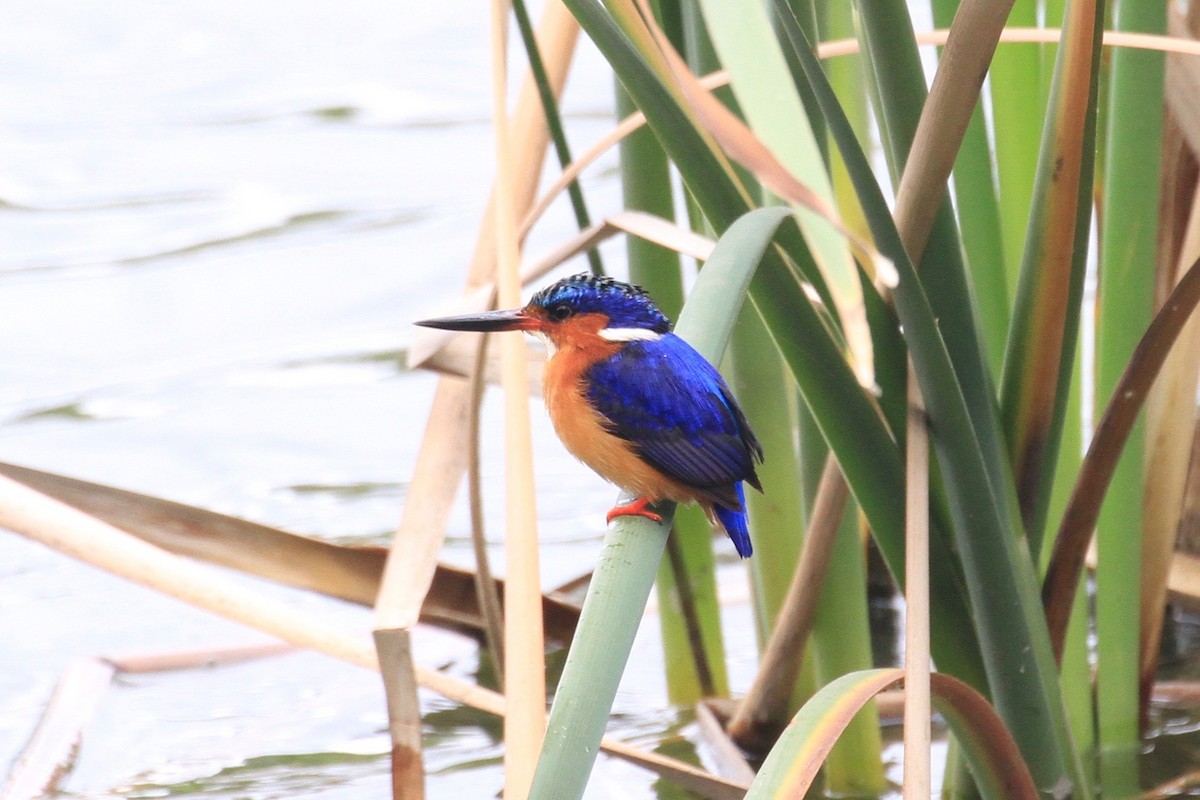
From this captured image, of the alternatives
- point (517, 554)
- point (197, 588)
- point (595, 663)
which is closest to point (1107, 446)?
point (517, 554)

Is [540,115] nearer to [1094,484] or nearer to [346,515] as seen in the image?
[1094,484]

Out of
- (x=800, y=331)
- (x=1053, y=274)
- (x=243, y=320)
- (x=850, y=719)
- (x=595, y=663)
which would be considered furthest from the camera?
(x=243, y=320)

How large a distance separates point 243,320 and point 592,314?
2.68 metres

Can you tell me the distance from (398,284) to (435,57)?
170 cm

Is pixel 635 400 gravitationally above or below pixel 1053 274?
below

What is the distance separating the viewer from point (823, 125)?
1669mm

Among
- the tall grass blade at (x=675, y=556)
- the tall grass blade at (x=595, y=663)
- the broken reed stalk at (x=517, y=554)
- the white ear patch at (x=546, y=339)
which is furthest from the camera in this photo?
the tall grass blade at (x=675, y=556)

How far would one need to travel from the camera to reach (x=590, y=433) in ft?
6.41

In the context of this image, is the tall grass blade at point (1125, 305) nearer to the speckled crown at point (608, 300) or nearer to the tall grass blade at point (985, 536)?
the tall grass blade at point (985, 536)

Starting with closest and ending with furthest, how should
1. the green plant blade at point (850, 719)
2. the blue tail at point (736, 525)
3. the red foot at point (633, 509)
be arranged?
the green plant blade at point (850, 719) < the red foot at point (633, 509) < the blue tail at point (736, 525)

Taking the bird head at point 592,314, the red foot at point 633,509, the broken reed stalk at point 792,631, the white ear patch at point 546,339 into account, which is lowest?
the broken reed stalk at point 792,631

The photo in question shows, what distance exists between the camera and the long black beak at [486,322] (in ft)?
5.97

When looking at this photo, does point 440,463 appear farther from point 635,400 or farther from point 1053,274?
point 1053,274

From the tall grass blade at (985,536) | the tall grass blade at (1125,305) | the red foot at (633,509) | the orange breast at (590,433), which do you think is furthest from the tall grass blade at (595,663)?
the tall grass blade at (1125,305)
